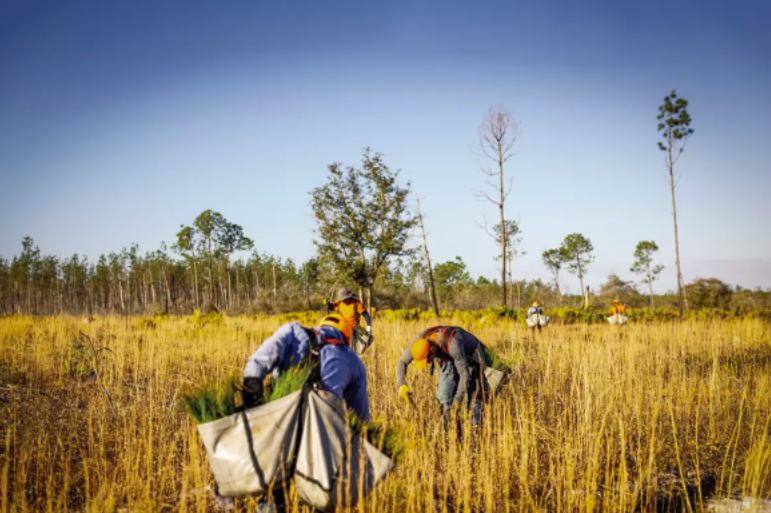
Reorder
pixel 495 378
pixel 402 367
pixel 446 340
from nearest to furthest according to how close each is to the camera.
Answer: pixel 402 367, pixel 446 340, pixel 495 378

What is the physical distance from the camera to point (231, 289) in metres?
55.0

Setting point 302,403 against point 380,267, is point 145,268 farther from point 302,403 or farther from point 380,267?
point 302,403

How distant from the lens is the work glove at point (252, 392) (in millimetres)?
2359

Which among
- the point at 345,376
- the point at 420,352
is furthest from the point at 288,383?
the point at 420,352

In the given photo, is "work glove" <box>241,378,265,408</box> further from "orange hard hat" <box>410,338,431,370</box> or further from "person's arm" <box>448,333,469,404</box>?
"person's arm" <box>448,333,469,404</box>

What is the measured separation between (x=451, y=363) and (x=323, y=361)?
2.57m

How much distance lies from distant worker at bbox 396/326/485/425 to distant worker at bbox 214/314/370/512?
1451mm

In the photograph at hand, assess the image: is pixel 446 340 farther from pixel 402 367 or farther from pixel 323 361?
pixel 323 361

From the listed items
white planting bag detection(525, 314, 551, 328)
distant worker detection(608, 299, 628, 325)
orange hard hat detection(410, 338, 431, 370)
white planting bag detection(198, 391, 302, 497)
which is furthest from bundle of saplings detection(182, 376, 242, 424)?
distant worker detection(608, 299, 628, 325)

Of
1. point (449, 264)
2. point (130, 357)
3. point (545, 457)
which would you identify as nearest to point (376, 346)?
point (130, 357)

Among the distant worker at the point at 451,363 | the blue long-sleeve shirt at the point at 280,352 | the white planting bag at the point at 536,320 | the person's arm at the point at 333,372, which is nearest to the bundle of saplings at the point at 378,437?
the person's arm at the point at 333,372

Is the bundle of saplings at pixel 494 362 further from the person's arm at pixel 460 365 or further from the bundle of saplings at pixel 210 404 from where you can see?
the bundle of saplings at pixel 210 404

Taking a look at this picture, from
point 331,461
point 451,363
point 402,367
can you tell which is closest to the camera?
point 331,461

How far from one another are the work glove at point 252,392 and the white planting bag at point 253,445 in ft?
0.60
